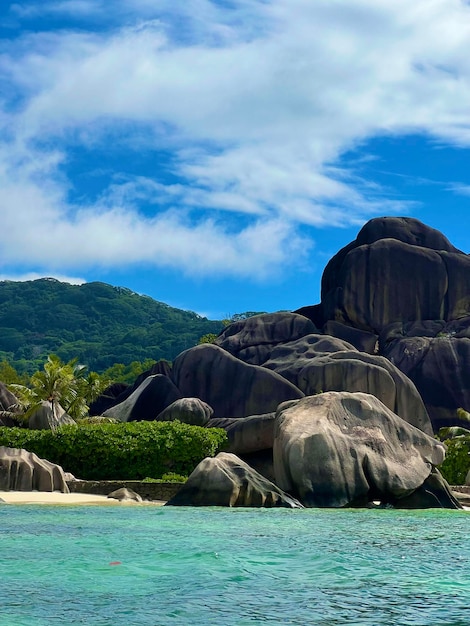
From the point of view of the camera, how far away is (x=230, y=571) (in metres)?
11.4

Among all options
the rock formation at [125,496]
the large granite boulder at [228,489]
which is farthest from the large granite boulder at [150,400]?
the large granite boulder at [228,489]

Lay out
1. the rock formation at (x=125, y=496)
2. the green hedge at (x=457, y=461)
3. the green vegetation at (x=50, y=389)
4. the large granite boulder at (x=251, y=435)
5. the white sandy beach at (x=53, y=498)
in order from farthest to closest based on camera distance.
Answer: the green vegetation at (x=50, y=389) < the green hedge at (x=457, y=461) < the large granite boulder at (x=251, y=435) < the rock formation at (x=125, y=496) < the white sandy beach at (x=53, y=498)

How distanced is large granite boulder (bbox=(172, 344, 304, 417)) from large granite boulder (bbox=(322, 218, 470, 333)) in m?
10.5

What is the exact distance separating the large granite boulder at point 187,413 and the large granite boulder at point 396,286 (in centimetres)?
1626

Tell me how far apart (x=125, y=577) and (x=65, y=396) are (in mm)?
29991

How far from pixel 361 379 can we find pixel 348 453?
54.0 ft

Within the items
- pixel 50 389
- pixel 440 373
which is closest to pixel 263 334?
pixel 440 373

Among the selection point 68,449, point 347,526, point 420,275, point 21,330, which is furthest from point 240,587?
point 21,330

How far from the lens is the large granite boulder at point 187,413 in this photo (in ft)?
116

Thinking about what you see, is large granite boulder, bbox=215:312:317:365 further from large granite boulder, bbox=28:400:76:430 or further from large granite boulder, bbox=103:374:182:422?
large granite boulder, bbox=28:400:76:430

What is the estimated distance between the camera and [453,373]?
4544 cm

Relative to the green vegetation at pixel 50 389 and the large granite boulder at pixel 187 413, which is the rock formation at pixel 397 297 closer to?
the large granite boulder at pixel 187 413

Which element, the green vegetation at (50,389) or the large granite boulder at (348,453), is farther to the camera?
the green vegetation at (50,389)

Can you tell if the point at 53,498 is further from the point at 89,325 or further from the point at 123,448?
the point at 89,325
